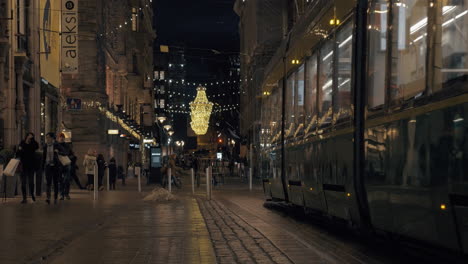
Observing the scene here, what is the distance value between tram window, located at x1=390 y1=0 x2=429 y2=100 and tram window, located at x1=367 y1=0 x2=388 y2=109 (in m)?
0.37

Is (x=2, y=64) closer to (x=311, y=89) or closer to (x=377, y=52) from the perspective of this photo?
(x=311, y=89)

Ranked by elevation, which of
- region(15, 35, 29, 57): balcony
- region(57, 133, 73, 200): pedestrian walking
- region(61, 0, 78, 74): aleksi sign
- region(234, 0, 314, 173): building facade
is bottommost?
region(57, 133, 73, 200): pedestrian walking

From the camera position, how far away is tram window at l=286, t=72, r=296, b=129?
52.1 ft

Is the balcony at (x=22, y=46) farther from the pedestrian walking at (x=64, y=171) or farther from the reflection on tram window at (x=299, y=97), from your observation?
the reflection on tram window at (x=299, y=97)

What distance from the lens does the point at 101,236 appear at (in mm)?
12242

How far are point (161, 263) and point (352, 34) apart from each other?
3.71m

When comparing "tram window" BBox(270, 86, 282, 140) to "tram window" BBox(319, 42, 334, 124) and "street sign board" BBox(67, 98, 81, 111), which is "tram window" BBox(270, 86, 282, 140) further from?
"street sign board" BBox(67, 98, 81, 111)

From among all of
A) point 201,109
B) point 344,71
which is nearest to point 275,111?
point 344,71

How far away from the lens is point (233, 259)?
30.5 feet

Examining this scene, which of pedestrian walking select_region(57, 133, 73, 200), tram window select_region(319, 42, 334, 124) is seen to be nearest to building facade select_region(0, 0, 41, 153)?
pedestrian walking select_region(57, 133, 73, 200)

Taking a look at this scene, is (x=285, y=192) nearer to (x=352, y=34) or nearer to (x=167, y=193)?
(x=352, y=34)

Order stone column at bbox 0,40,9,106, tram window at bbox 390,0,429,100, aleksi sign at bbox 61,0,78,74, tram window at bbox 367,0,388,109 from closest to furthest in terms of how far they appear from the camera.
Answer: tram window at bbox 390,0,429,100 < tram window at bbox 367,0,388,109 < stone column at bbox 0,40,9,106 < aleksi sign at bbox 61,0,78,74

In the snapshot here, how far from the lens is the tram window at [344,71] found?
1058 centimetres

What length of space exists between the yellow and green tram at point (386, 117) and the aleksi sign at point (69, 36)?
21.2 metres
